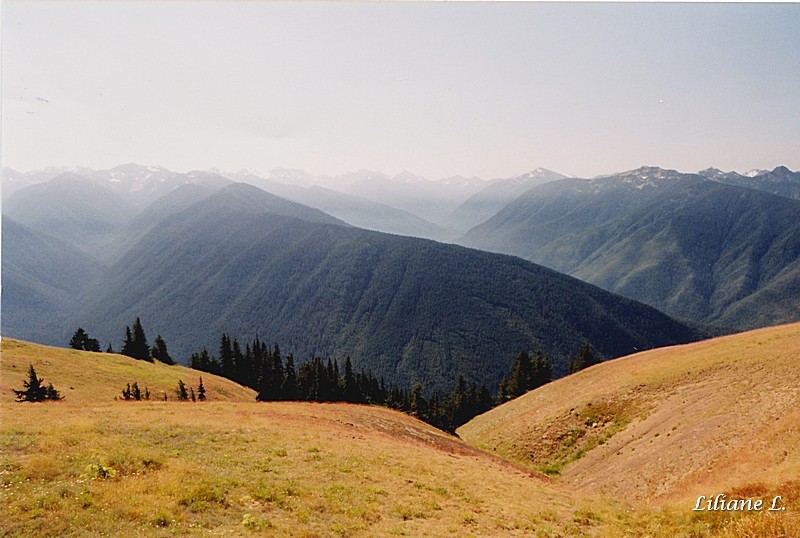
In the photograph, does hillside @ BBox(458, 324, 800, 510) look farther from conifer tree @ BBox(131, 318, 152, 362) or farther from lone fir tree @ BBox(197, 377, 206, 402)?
conifer tree @ BBox(131, 318, 152, 362)

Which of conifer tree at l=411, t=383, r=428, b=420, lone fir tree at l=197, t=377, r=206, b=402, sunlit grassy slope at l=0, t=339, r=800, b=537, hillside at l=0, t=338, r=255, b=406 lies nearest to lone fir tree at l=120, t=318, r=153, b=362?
hillside at l=0, t=338, r=255, b=406

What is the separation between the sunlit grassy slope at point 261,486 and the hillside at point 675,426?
142 inches

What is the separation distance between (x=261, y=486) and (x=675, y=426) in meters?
31.2

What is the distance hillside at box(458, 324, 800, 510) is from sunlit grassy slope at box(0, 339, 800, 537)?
360 centimetres

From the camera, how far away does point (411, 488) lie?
2247cm

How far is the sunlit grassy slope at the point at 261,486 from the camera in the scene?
15.4 metres

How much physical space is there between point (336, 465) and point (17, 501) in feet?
46.6

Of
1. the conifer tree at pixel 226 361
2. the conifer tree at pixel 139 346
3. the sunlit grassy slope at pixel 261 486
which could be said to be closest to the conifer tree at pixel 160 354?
the conifer tree at pixel 139 346

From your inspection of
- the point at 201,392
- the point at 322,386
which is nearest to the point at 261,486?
the point at 201,392

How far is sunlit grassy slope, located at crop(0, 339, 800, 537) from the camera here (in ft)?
50.6

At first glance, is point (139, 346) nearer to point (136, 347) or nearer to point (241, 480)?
point (136, 347)

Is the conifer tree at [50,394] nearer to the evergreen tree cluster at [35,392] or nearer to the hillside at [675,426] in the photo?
the evergreen tree cluster at [35,392]

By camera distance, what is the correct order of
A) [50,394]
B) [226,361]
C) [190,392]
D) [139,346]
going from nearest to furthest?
[50,394], [190,392], [139,346], [226,361]

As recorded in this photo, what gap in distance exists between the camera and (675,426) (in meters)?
32.1
